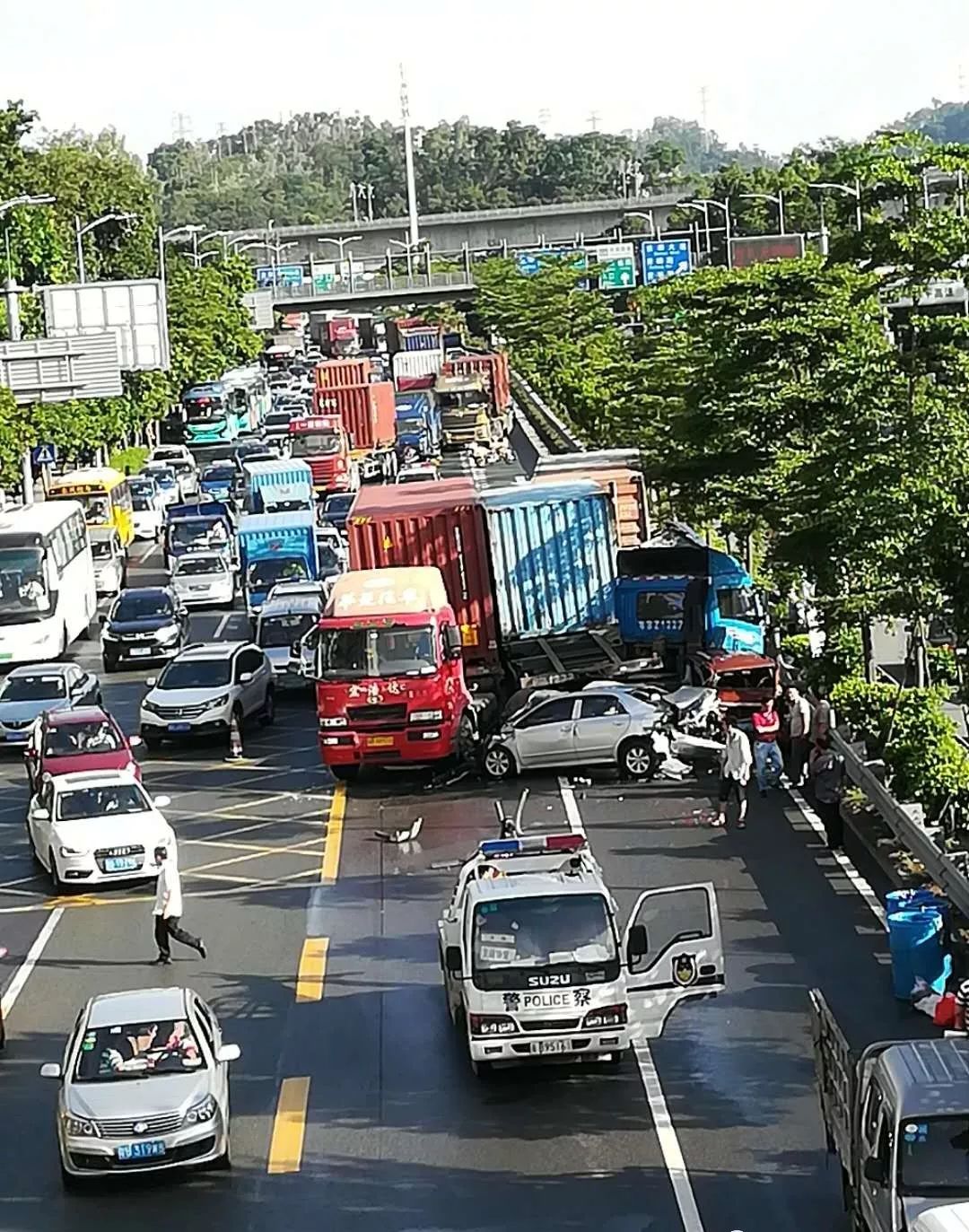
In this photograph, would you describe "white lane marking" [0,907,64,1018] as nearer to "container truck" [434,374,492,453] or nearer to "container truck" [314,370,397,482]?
"container truck" [314,370,397,482]

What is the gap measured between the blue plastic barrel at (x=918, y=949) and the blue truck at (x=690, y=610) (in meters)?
17.7

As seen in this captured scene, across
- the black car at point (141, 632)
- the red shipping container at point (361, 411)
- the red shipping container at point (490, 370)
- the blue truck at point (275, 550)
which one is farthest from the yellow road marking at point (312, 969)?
the red shipping container at point (490, 370)

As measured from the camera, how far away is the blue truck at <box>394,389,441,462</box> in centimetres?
9089

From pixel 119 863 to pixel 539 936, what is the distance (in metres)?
10.3

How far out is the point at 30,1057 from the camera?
22.2 meters

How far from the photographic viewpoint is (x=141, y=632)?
47719 millimetres

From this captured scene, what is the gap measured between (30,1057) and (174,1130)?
492 cm

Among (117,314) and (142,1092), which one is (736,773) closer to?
(142,1092)

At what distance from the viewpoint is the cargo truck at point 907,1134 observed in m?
13.4

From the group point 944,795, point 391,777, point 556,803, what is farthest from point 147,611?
point 944,795

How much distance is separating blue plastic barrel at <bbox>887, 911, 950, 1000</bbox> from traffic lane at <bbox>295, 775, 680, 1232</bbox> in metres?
3.02

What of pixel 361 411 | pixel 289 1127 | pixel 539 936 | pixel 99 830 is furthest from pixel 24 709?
pixel 361 411

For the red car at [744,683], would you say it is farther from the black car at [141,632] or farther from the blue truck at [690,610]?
the black car at [141,632]

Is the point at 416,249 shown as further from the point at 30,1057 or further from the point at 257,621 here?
the point at 30,1057
